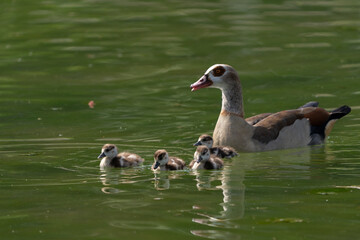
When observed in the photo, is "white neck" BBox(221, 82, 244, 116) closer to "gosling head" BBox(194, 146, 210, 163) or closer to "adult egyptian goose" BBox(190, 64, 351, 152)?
"adult egyptian goose" BBox(190, 64, 351, 152)

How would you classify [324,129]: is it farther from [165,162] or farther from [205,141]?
[165,162]

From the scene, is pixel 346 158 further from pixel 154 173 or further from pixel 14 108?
pixel 14 108

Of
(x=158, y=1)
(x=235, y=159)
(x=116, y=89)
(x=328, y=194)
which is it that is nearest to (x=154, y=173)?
(x=235, y=159)

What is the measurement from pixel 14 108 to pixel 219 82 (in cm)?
467

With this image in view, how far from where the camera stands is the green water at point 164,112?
9.15m

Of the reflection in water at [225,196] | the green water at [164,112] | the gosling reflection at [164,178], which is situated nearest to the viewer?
the reflection in water at [225,196]

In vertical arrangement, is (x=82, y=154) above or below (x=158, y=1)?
below

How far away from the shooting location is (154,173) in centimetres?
1170

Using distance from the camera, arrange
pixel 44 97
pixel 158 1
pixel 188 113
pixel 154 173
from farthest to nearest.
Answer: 1. pixel 158 1
2. pixel 44 97
3. pixel 188 113
4. pixel 154 173

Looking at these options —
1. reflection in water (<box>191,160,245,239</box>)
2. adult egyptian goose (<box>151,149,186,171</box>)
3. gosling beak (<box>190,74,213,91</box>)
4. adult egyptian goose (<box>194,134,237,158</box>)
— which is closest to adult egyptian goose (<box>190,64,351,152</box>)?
gosling beak (<box>190,74,213,91</box>)

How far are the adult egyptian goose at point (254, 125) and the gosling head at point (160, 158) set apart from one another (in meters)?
2.09

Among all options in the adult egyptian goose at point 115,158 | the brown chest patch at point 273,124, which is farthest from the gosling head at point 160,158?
the brown chest patch at point 273,124

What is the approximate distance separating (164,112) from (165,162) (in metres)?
4.57

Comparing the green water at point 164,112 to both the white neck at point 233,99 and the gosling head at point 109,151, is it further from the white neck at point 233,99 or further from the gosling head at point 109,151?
the white neck at point 233,99
